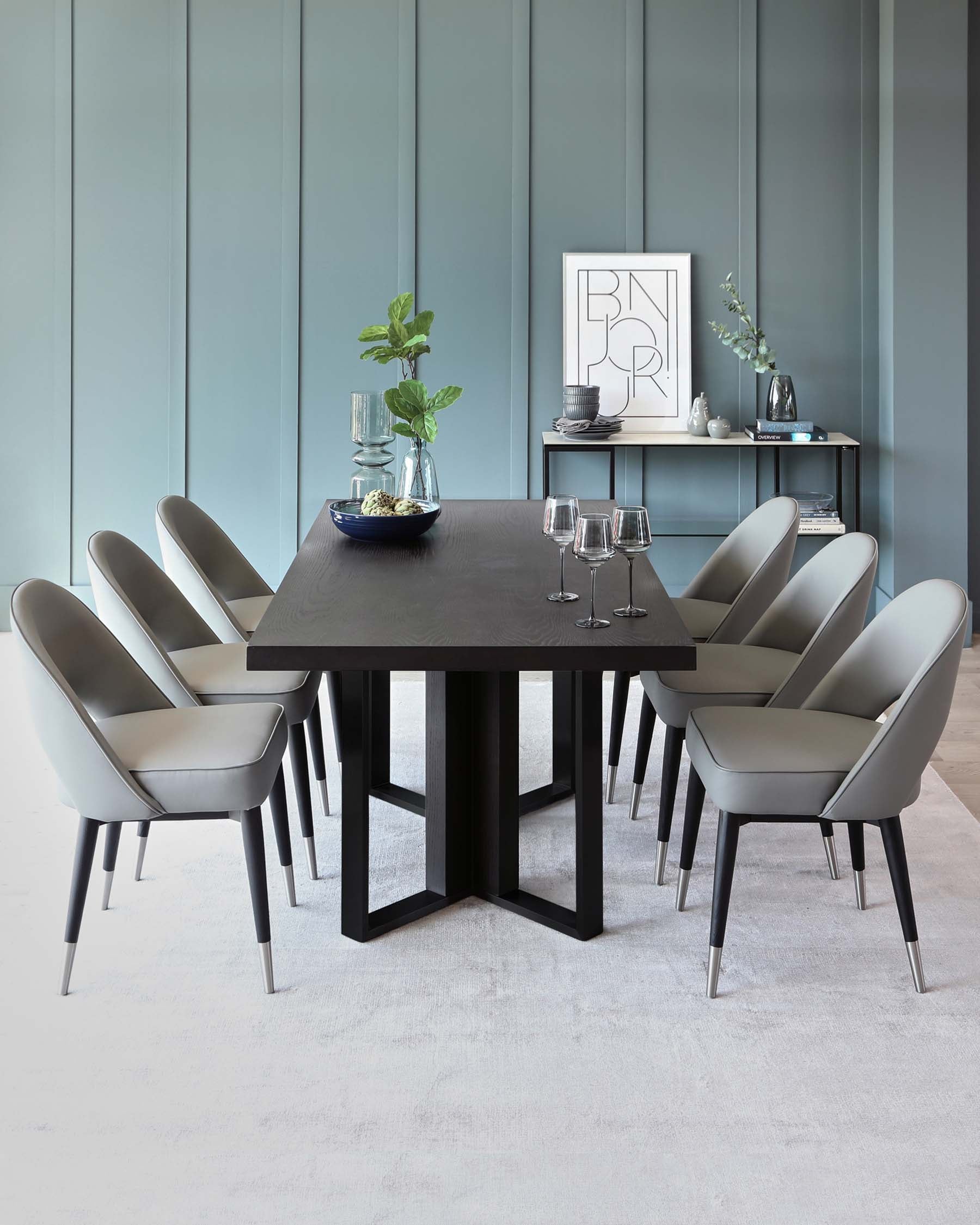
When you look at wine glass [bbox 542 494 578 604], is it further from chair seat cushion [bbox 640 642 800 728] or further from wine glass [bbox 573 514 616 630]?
chair seat cushion [bbox 640 642 800 728]

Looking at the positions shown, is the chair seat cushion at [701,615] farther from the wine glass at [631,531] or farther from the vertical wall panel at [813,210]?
the vertical wall panel at [813,210]

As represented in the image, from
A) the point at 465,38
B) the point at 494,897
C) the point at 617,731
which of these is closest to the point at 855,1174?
the point at 494,897

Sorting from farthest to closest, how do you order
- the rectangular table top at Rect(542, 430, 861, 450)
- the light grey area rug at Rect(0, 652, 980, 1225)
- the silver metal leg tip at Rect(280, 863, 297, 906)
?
the rectangular table top at Rect(542, 430, 861, 450) → the silver metal leg tip at Rect(280, 863, 297, 906) → the light grey area rug at Rect(0, 652, 980, 1225)

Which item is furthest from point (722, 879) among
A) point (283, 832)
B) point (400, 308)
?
point (400, 308)

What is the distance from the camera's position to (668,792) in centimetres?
337

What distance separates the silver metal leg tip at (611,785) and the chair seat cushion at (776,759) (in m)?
1.06

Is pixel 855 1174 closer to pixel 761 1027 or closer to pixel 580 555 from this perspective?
pixel 761 1027

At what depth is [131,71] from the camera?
230 inches

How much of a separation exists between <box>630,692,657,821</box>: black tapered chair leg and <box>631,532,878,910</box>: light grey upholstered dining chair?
6.3 inches

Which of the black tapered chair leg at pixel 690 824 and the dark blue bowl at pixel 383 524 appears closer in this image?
the black tapered chair leg at pixel 690 824

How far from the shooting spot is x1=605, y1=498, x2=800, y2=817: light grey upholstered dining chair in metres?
3.83

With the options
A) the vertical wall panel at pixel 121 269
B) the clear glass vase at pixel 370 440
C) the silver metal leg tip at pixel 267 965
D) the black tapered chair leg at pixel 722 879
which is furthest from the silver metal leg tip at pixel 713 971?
the vertical wall panel at pixel 121 269

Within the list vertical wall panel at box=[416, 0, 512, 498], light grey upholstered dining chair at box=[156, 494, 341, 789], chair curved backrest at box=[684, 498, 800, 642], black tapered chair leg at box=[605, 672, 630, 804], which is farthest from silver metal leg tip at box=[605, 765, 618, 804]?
vertical wall panel at box=[416, 0, 512, 498]

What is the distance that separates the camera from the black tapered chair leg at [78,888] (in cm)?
273
